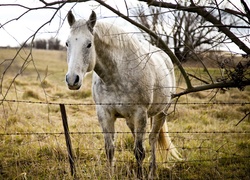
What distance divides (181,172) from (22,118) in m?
3.93

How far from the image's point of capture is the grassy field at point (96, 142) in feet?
13.1

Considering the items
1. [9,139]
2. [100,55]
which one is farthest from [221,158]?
[9,139]

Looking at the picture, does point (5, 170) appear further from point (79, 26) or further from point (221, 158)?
point (221, 158)

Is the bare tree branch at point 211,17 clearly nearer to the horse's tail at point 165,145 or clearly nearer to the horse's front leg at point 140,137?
the horse's front leg at point 140,137

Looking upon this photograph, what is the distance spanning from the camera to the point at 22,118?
7.07m

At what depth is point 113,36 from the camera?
417cm

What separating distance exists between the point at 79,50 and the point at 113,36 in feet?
2.46

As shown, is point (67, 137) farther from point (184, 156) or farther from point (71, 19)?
point (184, 156)

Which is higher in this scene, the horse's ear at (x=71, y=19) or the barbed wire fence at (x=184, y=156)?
the horse's ear at (x=71, y=19)

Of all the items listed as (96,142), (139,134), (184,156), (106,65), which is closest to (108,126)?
(139,134)

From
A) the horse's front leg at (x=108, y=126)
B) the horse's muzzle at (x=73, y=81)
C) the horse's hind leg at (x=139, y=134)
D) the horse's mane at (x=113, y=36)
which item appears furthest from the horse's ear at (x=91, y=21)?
the horse's hind leg at (x=139, y=134)

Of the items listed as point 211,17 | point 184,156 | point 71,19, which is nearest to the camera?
point 211,17

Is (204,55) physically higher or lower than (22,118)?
higher

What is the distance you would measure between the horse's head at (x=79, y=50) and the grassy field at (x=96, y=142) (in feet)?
Result: 1.01
